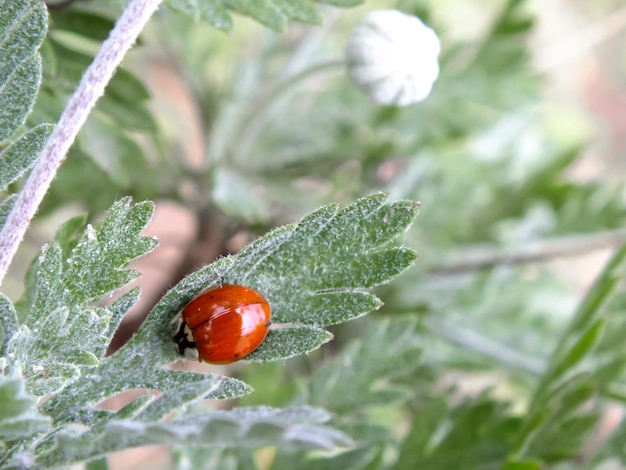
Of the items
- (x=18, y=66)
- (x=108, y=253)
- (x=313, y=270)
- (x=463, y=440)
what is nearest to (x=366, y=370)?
(x=463, y=440)

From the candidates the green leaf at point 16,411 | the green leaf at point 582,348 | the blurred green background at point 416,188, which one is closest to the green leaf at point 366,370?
the blurred green background at point 416,188

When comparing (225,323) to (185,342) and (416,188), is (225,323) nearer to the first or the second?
(185,342)

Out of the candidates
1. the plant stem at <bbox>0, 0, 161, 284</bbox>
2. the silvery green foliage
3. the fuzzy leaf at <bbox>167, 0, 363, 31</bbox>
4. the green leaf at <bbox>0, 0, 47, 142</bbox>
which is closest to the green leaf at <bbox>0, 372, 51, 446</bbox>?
the silvery green foliage

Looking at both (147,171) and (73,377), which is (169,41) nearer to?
(147,171)

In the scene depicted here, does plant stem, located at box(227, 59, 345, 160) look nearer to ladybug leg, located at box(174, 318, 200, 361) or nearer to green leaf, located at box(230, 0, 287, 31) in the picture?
green leaf, located at box(230, 0, 287, 31)

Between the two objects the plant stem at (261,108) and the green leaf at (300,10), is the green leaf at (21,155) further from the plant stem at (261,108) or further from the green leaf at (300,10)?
the plant stem at (261,108)
